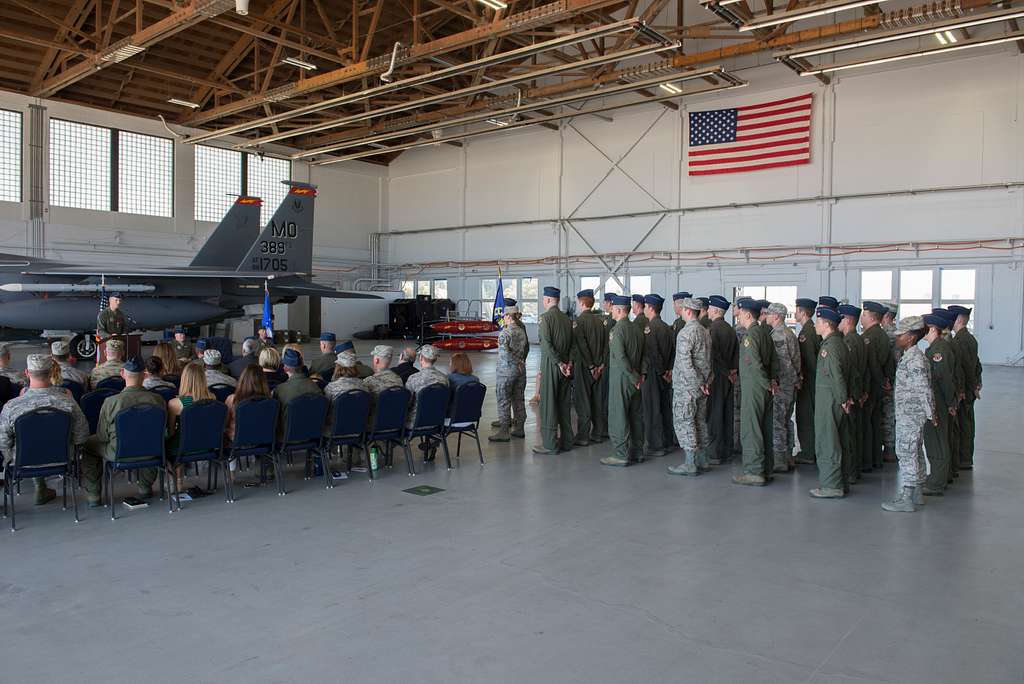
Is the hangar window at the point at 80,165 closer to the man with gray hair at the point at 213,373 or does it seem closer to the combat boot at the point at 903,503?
the man with gray hair at the point at 213,373

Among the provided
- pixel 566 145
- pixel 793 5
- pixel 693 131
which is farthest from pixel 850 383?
pixel 566 145

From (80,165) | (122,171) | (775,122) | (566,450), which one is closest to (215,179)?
(122,171)

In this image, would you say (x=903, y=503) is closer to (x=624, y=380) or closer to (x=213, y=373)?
(x=624, y=380)

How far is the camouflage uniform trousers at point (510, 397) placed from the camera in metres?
8.13

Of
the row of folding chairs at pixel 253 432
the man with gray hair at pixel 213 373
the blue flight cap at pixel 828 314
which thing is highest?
the blue flight cap at pixel 828 314

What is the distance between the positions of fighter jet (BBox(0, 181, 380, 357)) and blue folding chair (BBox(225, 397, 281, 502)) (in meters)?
10.4

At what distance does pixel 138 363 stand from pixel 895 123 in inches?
765

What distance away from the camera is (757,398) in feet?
20.3

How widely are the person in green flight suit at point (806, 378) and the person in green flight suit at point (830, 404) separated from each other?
924 millimetres

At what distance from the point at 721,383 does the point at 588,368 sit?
1.45 m

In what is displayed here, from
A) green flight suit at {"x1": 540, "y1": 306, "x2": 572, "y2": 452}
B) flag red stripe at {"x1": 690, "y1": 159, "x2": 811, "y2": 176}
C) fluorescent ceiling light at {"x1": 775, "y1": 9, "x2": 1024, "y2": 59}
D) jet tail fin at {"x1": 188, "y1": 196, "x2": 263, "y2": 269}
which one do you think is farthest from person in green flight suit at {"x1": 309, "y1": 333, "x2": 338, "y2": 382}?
flag red stripe at {"x1": 690, "y1": 159, "x2": 811, "y2": 176}

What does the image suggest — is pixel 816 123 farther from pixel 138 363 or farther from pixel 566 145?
pixel 138 363

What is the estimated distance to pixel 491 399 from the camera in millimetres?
12102

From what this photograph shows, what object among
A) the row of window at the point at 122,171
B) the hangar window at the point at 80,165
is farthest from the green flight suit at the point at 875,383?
the hangar window at the point at 80,165
